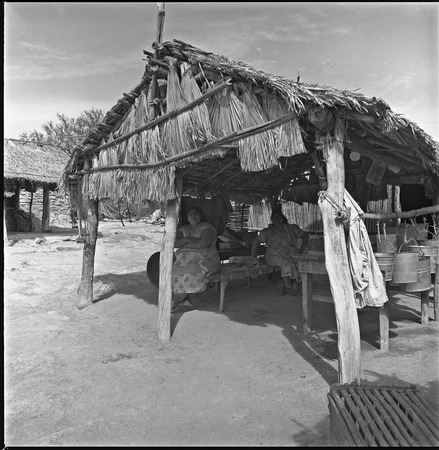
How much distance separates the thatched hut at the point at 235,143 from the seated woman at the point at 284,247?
125 cm

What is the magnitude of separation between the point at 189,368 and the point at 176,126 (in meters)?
3.28

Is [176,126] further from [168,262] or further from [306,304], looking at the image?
[306,304]

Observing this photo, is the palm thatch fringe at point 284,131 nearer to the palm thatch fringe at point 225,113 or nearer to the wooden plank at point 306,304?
the palm thatch fringe at point 225,113

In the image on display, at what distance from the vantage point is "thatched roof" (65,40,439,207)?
13.1ft

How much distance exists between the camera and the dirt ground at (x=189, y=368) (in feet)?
11.0

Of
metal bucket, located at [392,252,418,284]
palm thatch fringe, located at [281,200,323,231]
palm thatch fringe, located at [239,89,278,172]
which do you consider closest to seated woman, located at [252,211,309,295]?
metal bucket, located at [392,252,418,284]

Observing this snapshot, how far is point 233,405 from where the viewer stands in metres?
3.69

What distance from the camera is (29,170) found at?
54.3ft

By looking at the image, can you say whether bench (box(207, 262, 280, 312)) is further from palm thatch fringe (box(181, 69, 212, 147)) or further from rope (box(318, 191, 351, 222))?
rope (box(318, 191, 351, 222))

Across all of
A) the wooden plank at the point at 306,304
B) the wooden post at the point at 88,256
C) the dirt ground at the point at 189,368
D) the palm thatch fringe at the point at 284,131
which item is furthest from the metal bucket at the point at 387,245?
the wooden post at the point at 88,256

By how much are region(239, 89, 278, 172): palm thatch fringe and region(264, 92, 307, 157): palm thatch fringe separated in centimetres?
9

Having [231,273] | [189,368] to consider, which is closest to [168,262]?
[231,273]

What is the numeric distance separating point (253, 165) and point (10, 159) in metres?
15.3

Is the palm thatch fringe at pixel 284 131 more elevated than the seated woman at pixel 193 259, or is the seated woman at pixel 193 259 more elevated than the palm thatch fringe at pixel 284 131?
the palm thatch fringe at pixel 284 131
